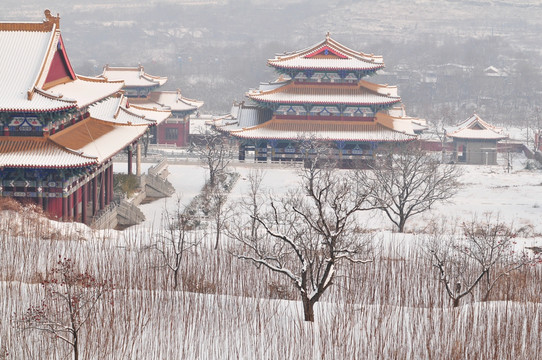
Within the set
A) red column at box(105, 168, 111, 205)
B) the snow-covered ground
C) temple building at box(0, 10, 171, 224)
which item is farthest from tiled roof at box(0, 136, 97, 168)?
red column at box(105, 168, 111, 205)

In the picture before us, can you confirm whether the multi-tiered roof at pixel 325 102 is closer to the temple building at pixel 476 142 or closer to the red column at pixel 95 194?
the temple building at pixel 476 142

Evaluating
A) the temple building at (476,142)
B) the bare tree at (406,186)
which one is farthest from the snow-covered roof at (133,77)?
the bare tree at (406,186)

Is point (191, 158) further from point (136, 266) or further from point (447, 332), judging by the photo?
point (447, 332)

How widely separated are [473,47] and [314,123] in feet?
434

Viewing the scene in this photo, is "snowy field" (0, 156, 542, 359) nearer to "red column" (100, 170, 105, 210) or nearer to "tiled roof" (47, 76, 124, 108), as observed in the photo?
"tiled roof" (47, 76, 124, 108)

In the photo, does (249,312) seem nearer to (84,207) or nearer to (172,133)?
(84,207)

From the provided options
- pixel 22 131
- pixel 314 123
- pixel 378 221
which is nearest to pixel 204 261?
→ pixel 22 131

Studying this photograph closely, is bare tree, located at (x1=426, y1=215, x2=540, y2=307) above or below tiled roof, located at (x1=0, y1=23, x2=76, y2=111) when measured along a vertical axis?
below

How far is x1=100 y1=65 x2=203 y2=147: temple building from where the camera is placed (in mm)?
86000

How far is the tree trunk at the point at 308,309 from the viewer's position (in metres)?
28.2

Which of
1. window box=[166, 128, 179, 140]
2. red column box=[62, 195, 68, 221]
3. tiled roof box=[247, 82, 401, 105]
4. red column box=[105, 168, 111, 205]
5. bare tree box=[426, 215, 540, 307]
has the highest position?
tiled roof box=[247, 82, 401, 105]

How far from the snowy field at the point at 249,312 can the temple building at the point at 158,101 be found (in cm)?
4921

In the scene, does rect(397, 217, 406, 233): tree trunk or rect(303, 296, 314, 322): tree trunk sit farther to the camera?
rect(397, 217, 406, 233): tree trunk

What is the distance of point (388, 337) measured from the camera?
28.0m
